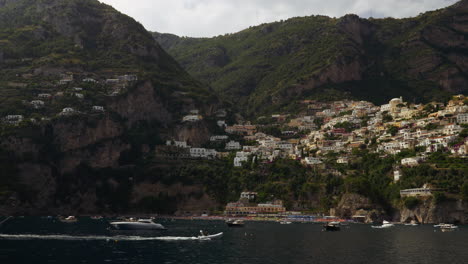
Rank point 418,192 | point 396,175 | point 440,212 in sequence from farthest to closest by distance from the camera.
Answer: point 396,175 → point 418,192 → point 440,212

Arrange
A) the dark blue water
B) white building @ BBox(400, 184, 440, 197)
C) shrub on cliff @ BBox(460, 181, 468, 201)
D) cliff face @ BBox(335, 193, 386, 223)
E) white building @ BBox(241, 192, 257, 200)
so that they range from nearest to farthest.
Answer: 1. the dark blue water
2. shrub on cliff @ BBox(460, 181, 468, 201)
3. white building @ BBox(400, 184, 440, 197)
4. cliff face @ BBox(335, 193, 386, 223)
5. white building @ BBox(241, 192, 257, 200)

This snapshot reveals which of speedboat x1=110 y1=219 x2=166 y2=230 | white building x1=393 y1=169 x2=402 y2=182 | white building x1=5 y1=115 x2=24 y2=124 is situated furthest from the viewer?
white building x1=5 y1=115 x2=24 y2=124

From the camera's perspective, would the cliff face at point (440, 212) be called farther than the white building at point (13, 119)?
No

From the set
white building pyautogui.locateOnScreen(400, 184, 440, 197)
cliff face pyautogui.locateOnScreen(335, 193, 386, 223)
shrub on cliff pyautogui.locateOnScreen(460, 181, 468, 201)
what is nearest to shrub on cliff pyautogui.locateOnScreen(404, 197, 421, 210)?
white building pyautogui.locateOnScreen(400, 184, 440, 197)

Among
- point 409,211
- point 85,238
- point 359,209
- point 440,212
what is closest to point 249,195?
point 359,209

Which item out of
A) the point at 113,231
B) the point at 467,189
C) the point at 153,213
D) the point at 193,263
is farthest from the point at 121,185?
the point at 193,263

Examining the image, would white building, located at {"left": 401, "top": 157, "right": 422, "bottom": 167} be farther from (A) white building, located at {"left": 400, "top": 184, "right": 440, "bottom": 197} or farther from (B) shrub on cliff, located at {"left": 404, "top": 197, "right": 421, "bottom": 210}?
(B) shrub on cliff, located at {"left": 404, "top": 197, "right": 421, "bottom": 210}

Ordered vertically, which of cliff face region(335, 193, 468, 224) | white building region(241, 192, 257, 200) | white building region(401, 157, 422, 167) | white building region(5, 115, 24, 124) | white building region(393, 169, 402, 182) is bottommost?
cliff face region(335, 193, 468, 224)

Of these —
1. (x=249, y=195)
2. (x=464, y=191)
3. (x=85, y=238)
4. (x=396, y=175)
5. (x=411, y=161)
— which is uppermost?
(x=411, y=161)

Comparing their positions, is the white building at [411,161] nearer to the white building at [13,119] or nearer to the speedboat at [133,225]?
the speedboat at [133,225]

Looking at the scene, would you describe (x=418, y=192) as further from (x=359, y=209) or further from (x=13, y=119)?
(x=13, y=119)

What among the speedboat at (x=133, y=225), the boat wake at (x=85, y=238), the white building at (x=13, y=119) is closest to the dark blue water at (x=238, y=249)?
the boat wake at (x=85, y=238)

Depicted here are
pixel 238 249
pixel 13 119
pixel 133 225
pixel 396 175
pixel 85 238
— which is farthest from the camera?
pixel 13 119
